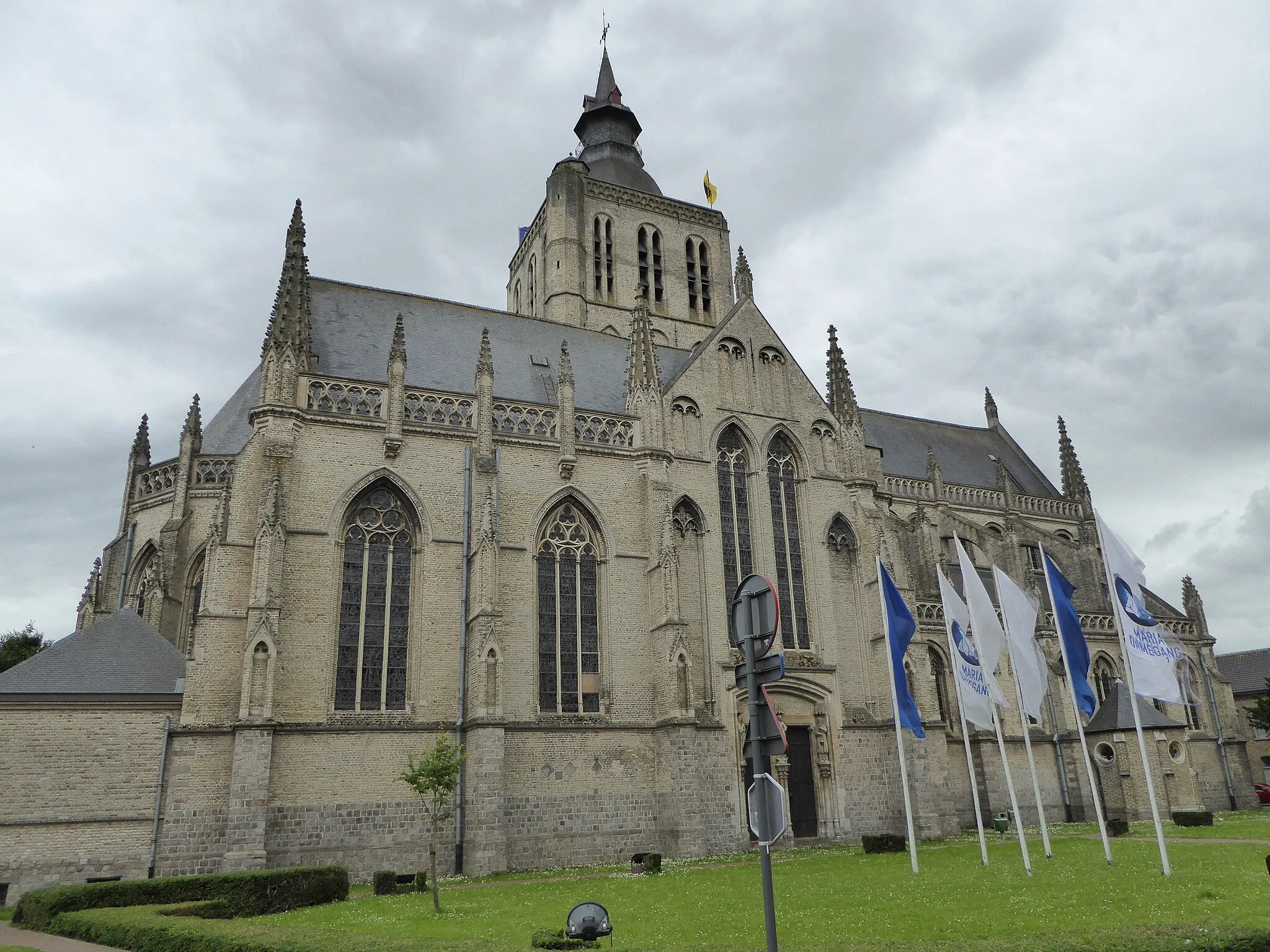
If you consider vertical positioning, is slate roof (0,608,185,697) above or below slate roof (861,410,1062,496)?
below

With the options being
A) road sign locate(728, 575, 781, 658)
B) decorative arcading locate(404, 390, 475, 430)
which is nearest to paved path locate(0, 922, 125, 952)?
road sign locate(728, 575, 781, 658)

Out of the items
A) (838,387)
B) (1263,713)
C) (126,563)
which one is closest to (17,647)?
(126,563)

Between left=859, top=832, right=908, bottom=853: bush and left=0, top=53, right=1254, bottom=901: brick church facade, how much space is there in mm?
3629

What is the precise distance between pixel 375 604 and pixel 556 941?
1713 centimetres

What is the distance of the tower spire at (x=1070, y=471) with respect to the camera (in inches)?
1932

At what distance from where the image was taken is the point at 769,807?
8438mm

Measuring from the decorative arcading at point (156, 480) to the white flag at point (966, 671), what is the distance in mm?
25984

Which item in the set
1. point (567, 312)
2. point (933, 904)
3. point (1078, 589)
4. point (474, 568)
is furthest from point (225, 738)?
point (1078, 589)

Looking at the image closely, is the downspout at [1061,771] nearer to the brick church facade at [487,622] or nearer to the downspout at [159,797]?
the brick church facade at [487,622]

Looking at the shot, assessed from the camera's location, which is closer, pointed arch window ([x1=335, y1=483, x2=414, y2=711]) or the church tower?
pointed arch window ([x1=335, y1=483, x2=414, y2=711])

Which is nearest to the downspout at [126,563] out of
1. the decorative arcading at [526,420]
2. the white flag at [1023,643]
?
the decorative arcading at [526,420]

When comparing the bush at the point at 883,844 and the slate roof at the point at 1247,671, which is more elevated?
the slate roof at the point at 1247,671

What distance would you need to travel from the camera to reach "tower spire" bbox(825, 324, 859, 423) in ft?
117

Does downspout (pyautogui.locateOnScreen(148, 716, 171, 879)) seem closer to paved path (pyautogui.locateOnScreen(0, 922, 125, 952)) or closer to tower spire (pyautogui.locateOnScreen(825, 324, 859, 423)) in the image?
paved path (pyautogui.locateOnScreen(0, 922, 125, 952))
